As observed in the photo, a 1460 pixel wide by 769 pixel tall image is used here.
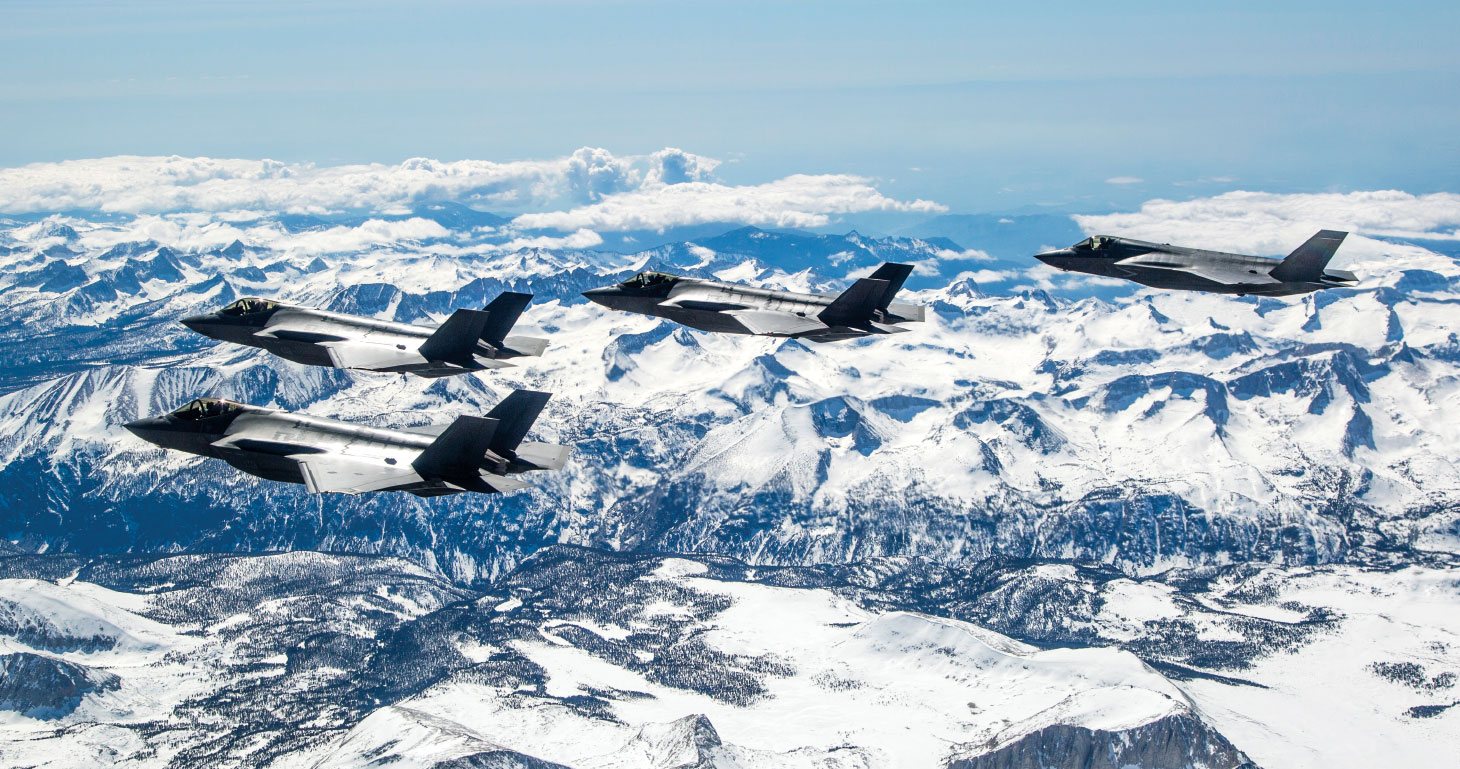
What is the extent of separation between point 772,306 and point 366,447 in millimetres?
33334

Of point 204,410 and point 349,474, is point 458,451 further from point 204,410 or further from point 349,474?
point 204,410

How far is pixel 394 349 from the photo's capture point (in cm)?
7938

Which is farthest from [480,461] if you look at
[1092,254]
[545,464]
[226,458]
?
[1092,254]

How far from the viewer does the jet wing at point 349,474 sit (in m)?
58.4

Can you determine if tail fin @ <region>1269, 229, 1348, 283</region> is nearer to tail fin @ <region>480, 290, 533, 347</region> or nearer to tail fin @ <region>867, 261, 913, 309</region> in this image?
tail fin @ <region>867, 261, 913, 309</region>

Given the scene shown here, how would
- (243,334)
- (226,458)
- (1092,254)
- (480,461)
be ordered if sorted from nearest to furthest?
1. (480,461)
2. (226,458)
3. (1092,254)
4. (243,334)

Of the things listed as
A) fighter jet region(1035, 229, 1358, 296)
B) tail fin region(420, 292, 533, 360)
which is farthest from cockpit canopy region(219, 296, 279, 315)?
fighter jet region(1035, 229, 1358, 296)

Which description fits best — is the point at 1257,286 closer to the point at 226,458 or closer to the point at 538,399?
the point at 538,399

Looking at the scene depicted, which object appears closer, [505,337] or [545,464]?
[545,464]

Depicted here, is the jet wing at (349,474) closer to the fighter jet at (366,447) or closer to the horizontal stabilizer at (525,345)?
the fighter jet at (366,447)

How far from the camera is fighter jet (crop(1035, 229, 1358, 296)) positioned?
228 feet

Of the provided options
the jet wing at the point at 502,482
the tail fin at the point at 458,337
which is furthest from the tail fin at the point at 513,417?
the tail fin at the point at 458,337

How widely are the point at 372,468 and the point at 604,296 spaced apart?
30810 millimetres

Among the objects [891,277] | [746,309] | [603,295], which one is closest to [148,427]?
[603,295]
